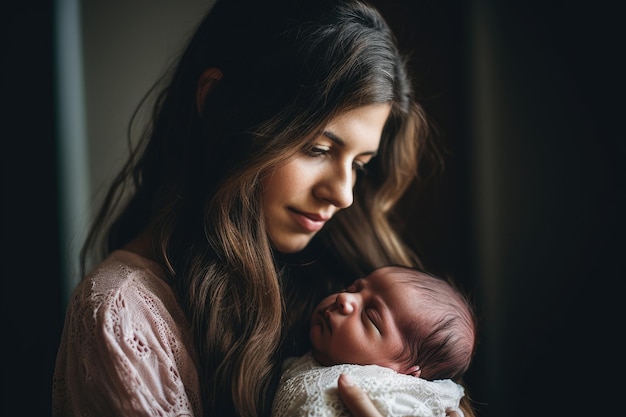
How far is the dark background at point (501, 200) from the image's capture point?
62.5 inches

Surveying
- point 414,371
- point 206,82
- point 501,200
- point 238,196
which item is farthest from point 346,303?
point 501,200

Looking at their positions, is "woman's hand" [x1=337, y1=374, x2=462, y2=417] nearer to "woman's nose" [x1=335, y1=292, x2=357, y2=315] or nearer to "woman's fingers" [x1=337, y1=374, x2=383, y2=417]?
"woman's fingers" [x1=337, y1=374, x2=383, y2=417]

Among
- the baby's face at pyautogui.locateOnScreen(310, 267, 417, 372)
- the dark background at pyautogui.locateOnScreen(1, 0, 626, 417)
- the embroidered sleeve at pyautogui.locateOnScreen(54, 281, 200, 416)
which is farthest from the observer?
the dark background at pyautogui.locateOnScreen(1, 0, 626, 417)

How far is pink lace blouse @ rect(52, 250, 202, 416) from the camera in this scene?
842 millimetres

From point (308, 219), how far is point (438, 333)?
350 millimetres

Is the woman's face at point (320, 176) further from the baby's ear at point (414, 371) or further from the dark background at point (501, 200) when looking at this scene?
the dark background at point (501, 200)

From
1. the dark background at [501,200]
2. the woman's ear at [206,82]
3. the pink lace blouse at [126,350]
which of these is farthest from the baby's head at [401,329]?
the dark background at [501,200]

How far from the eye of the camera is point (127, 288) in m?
0.92

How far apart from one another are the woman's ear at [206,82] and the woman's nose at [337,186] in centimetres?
30

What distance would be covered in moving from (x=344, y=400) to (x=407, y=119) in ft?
2.42

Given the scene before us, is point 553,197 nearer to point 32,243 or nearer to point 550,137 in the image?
point 550,137

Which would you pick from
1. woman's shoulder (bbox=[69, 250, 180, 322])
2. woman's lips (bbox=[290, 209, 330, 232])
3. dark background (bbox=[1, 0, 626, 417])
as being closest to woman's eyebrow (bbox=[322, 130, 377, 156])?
woman's lips (bbox=[290, 209, 330, 232])

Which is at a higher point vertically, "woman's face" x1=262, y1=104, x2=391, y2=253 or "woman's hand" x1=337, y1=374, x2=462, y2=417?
"woman's face" x1=262, y1=104, x2=391, y2=253

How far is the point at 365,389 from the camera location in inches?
35.7
